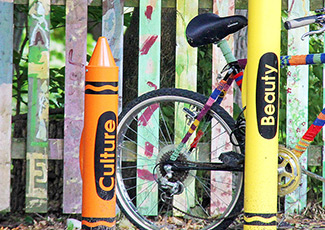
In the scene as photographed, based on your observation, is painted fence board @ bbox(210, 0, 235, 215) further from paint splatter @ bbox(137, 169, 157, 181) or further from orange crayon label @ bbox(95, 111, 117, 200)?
orange crayon label @ bbox(95, 111, 117, 200)

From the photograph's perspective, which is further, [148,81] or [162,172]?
[148,81]

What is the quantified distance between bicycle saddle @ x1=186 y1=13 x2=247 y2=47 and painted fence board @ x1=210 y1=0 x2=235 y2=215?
552 millimetres

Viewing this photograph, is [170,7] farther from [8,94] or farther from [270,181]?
[270,181]

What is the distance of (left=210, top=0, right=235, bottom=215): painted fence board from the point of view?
3.78 metres

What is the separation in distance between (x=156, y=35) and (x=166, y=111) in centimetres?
57

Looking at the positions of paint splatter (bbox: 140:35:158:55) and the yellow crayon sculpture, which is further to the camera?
paint splatter (bbox: 140:35:158:55)

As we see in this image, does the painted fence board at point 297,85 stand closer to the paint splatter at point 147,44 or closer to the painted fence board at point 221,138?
the painted fence board at point 221,138

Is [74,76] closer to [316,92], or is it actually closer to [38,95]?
[38,95]

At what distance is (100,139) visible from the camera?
237 centimetres

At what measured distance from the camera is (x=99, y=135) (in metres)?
2.37

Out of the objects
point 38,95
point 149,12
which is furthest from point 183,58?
point 38,95

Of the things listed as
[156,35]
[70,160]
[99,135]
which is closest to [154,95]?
[156,35]

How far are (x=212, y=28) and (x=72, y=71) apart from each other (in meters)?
1.05

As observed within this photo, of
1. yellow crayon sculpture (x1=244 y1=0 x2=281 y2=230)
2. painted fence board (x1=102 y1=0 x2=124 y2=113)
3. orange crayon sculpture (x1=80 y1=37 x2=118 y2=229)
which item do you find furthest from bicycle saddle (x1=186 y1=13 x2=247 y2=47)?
orange crayon sculpture (x1=80 y1=37 x2=118 y2=229)
